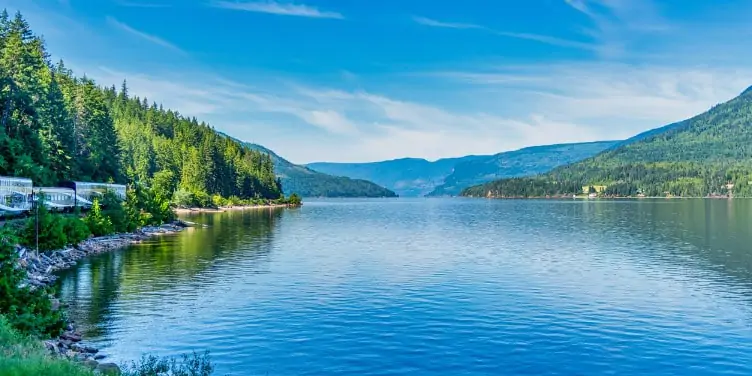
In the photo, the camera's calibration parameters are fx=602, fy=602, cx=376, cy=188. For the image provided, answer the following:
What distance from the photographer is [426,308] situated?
45.1 metres

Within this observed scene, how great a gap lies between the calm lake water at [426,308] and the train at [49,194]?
53.4 ft

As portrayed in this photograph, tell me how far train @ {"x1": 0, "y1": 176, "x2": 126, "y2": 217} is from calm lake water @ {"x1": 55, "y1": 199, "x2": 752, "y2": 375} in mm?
16275

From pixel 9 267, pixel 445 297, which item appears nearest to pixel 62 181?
pixel 9 267

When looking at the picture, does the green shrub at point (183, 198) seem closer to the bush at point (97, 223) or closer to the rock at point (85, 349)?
the bush at point (97, 223)

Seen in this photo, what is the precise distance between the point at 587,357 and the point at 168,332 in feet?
83.0

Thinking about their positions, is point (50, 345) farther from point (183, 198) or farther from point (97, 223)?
point (183, 198)

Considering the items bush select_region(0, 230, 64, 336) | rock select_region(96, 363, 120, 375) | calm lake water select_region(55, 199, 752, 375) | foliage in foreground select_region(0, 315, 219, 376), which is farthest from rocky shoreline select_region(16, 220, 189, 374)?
foliage in foreground select_region(0, 315, 219, 376)

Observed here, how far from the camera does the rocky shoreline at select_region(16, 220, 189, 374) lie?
30617 millimetres

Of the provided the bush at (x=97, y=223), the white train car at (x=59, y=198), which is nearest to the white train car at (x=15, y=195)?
the white train car at (x=59, y=198)

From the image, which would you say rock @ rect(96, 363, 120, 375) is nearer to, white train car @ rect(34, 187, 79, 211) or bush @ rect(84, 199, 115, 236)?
bush @ rect(84, 199, 115, 236)

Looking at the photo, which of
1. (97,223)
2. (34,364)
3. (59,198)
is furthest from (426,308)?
(59,198)

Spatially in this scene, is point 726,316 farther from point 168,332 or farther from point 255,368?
point 168,332

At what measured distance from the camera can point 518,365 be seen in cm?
3172

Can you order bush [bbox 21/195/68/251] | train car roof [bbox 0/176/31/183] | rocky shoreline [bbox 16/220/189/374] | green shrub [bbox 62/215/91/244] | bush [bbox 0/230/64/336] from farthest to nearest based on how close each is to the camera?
train car roof [bbox 0/176/31/183] < green shrub [bbox 62/215/91/244] < bush [bbox 21/195/68/251] < bush [bbox 0/230/64/336] < rocky shoreline [bbox 16/220/189/374]
